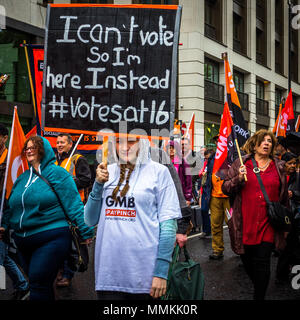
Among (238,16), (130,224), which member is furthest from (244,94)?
(130,224)

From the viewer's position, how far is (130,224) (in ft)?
10.4

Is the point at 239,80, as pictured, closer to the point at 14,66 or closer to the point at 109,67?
the point at 14,66

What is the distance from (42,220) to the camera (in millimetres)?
3887

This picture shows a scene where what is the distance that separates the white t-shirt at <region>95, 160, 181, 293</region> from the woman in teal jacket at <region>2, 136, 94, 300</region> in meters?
0.74

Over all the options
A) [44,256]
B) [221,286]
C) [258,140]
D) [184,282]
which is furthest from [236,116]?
[44,256]

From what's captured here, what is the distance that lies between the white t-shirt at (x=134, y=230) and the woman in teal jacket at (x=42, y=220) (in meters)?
0.74

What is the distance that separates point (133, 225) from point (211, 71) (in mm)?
22110

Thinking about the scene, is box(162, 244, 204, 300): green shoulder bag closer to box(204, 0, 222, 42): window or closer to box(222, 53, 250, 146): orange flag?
box(222, 53, 250, 146): orange flag

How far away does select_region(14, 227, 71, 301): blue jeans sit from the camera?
3775mm

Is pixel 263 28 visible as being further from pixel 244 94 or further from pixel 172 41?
pixel 172 41

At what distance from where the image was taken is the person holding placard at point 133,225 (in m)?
3.13

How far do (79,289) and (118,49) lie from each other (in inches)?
114
